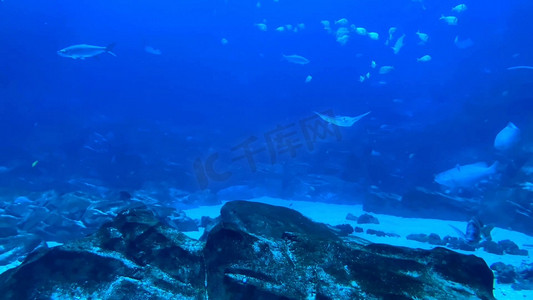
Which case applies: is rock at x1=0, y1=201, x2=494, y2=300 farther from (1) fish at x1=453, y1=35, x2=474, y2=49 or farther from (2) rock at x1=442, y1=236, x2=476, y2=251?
(1) fish at x1=453, y1=35, x2=474, y2=49

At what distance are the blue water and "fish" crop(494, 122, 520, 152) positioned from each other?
38 centimetres

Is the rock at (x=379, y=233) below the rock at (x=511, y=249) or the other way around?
below

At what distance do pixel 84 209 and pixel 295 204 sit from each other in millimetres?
10182

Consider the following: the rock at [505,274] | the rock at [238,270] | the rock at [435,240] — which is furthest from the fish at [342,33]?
the rock at [238,270]

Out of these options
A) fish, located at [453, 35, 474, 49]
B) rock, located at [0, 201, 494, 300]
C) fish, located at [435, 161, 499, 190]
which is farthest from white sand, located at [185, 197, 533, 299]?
fish, located at [453, 35, 474, 49]

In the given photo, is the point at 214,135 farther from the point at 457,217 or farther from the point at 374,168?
the point at 457,217

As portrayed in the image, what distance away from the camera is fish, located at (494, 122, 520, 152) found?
44.8ft

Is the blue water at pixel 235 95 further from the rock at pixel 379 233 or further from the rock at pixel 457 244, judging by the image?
the rock at pixel 457 244

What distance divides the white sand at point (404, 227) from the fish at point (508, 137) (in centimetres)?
429

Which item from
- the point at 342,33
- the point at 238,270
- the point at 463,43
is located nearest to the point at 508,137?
the point at 342,33

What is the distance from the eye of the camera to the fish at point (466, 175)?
1408 cm

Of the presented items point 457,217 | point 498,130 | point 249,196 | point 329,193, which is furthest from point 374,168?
point 249,196

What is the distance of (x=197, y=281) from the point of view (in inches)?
137

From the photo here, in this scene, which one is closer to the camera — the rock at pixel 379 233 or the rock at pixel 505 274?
the rock at pixel 505 274
